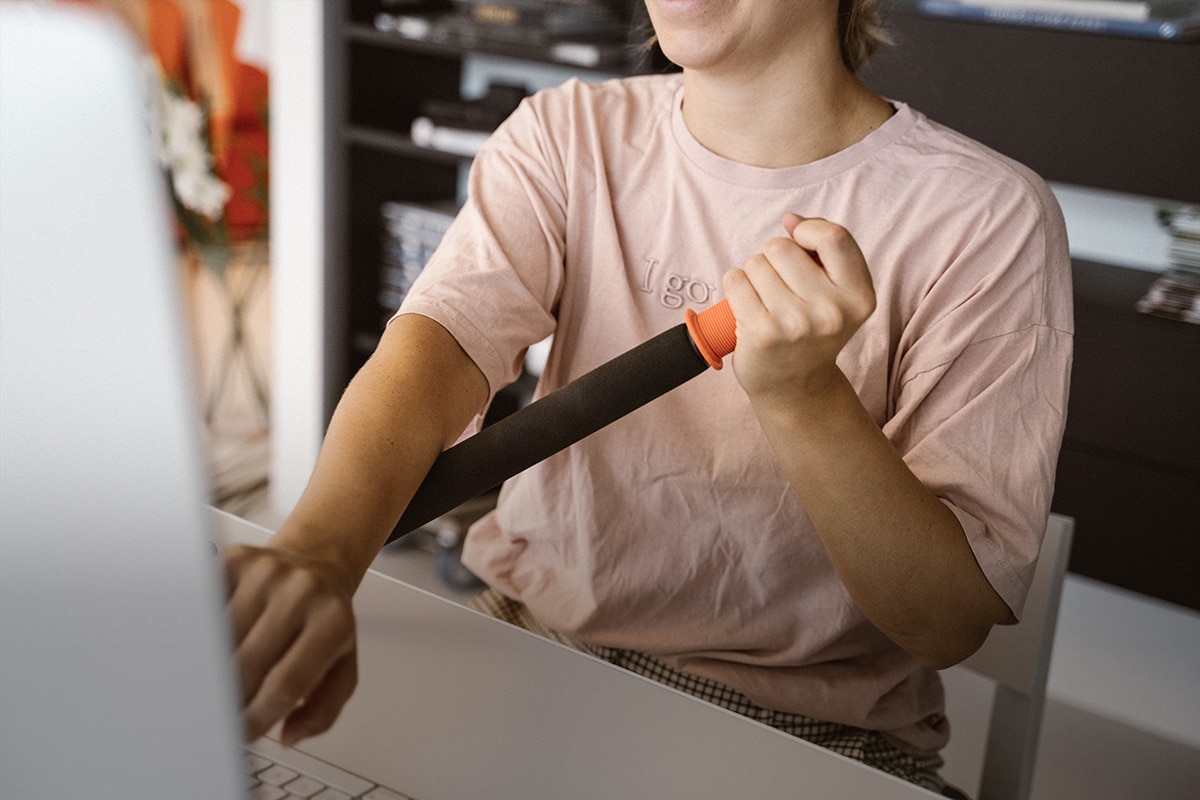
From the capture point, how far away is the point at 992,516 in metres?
0.83

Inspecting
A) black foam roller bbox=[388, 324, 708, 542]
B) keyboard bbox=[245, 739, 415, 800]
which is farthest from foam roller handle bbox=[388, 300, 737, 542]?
keyboard bbox=[245, 739, 415, 800]

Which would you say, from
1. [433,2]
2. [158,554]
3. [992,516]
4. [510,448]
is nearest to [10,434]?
[158,554]

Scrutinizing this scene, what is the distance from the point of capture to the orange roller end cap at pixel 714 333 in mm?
677

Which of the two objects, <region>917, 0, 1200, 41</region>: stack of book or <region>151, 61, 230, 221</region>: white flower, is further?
<region>151, 61, 230, 221</region>: white flower

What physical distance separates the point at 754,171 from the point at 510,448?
0.43 metres

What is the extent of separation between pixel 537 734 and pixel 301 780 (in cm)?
13

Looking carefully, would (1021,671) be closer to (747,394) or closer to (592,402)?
(747,394)

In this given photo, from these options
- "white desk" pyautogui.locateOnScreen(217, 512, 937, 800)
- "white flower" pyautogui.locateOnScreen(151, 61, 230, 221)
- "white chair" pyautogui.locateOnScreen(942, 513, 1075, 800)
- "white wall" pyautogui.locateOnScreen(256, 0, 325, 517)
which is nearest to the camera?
"white desk" pyautogui.locateOnScreen(217, 512, 937, 800)

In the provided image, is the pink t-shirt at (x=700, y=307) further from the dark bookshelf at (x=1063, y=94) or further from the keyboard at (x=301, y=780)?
the dark bookshelf at (x=1063, y=94)

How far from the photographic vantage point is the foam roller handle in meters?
0.68

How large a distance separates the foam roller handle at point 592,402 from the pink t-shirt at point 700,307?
0.67 ft

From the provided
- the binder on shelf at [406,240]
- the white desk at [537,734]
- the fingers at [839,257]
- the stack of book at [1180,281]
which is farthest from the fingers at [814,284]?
the binder on shelf at [406,240]

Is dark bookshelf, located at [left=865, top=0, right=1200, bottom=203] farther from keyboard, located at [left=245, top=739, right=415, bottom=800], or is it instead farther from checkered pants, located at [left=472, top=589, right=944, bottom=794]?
keyboard, located at [left=245, top=739, right=415, bottom=800]

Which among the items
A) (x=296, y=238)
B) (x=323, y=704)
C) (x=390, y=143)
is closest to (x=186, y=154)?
(x=296, y=238)
